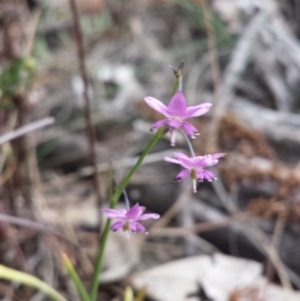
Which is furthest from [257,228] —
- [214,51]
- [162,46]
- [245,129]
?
[162,46]

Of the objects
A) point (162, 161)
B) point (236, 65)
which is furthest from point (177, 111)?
point (236, 65)

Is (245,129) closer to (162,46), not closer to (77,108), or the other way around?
(77,108)

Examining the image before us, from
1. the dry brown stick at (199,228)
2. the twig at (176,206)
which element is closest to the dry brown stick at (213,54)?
the twig at (176,206)

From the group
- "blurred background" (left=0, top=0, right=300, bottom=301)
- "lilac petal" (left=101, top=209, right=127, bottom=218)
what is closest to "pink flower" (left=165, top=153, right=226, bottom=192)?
"lilac petal" (left=101, top=209, right=127, bottom=218)

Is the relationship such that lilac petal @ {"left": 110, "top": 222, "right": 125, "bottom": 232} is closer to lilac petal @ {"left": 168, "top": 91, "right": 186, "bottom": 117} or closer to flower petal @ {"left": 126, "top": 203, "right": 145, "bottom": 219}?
flower petal @ {"left": 126, "top": 203, "right": 145, "bottom": 219}

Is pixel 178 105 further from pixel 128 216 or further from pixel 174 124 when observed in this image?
pixel 128 216
